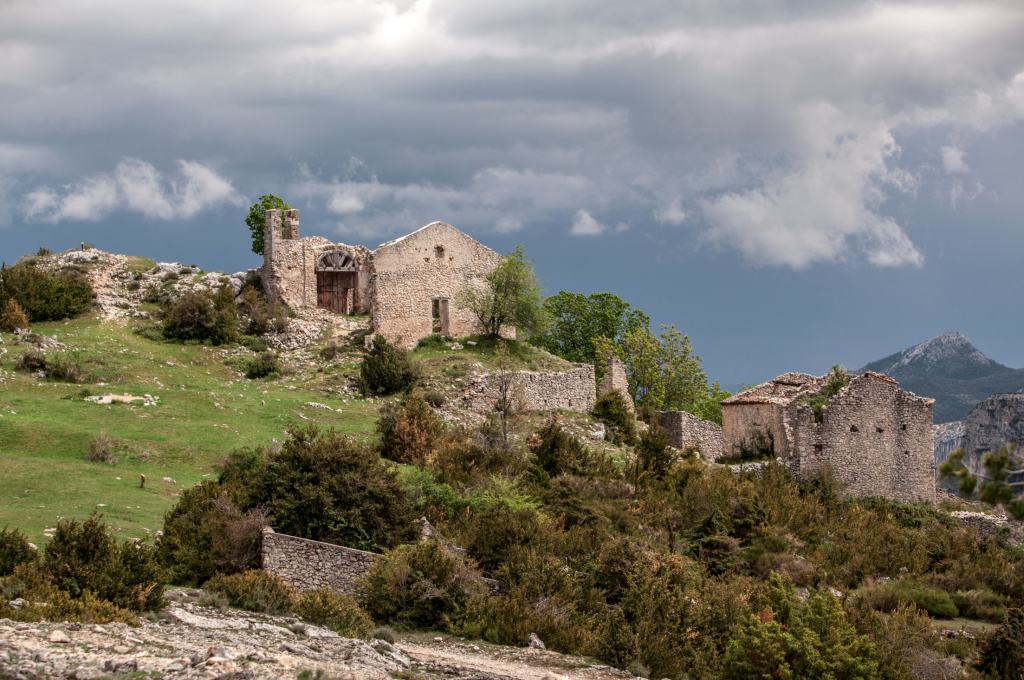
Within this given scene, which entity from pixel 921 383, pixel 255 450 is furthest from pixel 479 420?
pixel 921 383

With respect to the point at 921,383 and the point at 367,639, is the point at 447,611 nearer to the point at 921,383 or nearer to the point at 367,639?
the point at 367,639

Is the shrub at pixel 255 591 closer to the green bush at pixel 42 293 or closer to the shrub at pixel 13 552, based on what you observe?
the shrub at pixel 13 552

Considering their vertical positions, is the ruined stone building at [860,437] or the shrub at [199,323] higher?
the shrub at [199,323]

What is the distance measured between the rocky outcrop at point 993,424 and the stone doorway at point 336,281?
3807 cm

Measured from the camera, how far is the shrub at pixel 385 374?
1152 inches

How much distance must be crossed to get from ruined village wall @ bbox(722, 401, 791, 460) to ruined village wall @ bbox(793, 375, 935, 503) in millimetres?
760

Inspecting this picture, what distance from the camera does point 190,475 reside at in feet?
67.2

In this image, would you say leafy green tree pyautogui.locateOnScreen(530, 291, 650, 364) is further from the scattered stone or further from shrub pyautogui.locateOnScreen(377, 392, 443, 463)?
the scattered stone

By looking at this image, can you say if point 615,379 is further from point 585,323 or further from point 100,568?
point 100,568

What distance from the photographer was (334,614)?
13.6m

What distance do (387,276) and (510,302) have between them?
5.12 meters

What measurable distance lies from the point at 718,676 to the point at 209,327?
24321 millimetres

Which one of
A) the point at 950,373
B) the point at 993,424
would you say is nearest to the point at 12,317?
the point at 993,424

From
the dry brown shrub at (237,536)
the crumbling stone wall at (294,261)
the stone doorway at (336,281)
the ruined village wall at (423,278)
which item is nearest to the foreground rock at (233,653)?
the dry brown shrub at (237,536)
